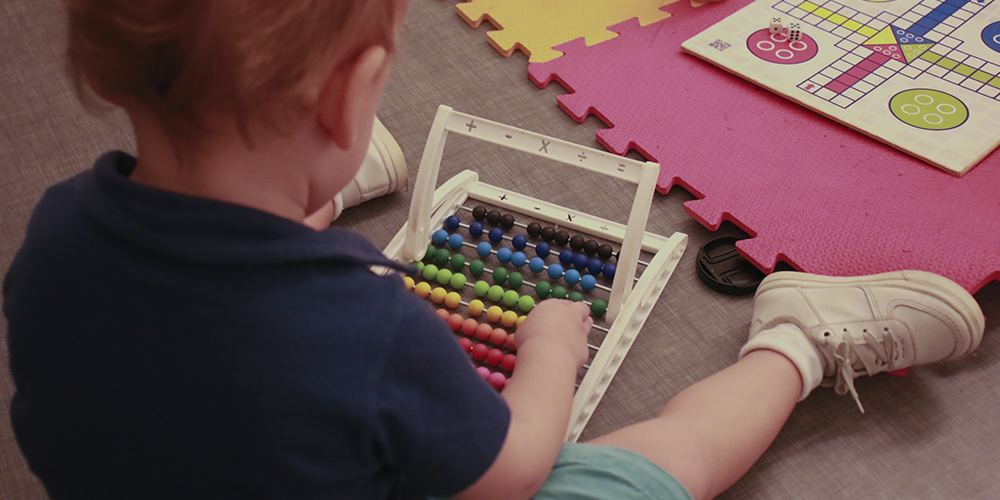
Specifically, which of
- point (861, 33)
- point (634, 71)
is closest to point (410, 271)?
point (634, 71)

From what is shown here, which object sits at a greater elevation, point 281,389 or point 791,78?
point 281,389

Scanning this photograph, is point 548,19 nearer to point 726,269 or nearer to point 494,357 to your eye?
point 726,269

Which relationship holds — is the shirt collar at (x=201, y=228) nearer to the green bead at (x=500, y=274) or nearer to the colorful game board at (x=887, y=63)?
the green bead at (x=500, y=274)

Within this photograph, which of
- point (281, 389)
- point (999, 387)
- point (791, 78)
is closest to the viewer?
point (281, 389)

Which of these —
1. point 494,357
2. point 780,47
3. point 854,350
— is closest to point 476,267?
point 494,357

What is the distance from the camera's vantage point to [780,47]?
1289 mm

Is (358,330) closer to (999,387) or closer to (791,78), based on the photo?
(999,387)

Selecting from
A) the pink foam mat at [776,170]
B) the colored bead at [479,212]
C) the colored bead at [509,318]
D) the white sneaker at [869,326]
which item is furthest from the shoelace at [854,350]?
the colored bead at [479,212]

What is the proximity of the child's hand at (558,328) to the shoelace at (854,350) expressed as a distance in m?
0.27

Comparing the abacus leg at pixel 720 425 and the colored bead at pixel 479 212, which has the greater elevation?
the abacus leg at pixel 720 425

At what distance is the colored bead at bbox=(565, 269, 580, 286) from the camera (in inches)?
38.7

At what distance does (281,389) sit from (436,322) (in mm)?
109

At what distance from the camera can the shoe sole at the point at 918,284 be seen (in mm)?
843

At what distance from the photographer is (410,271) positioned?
1.77 ft
